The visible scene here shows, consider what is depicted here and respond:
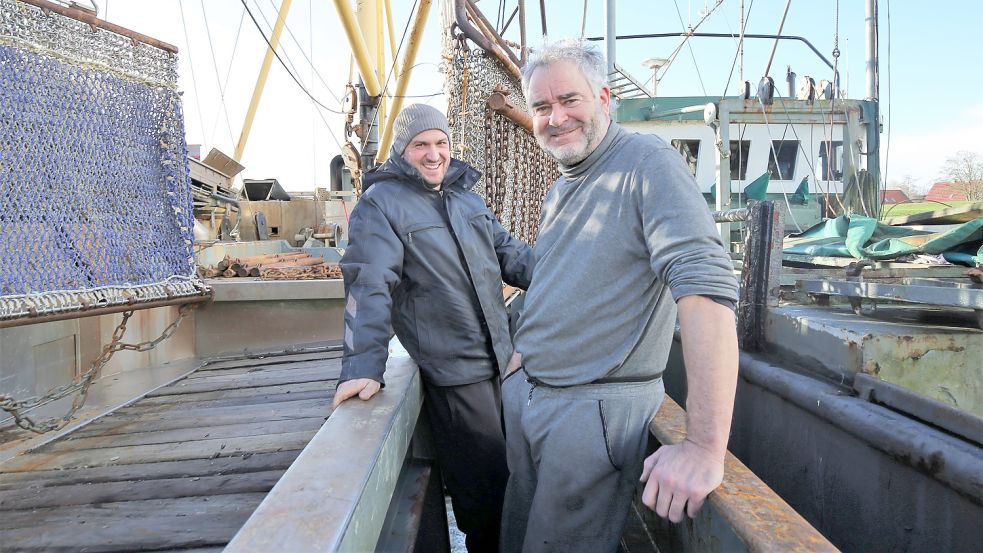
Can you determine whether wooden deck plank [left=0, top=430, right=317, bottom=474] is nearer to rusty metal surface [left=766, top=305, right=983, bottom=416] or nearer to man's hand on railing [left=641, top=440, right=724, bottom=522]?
man's hand on railing [left=641, top=440, right=724, bottom=522]

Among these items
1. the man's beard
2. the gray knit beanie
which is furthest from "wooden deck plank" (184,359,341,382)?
the man's beard

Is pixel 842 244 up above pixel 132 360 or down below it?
above

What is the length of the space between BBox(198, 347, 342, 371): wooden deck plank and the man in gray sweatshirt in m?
3.16

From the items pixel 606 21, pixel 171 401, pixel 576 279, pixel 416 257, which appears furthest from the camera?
pixel 606 21

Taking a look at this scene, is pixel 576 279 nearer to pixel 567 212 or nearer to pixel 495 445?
pixel 567 212

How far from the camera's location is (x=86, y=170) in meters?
3.67

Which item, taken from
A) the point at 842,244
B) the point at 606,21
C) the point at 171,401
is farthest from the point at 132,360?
the point at 606,21

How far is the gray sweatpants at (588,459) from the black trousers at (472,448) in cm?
73

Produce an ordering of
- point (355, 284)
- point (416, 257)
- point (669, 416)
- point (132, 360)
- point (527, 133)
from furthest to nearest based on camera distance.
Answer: point (527, 133)
point (132, 360)
point (416, 257)
point (355, 284)
point (669, 416)

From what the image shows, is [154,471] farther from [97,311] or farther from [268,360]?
[268,360]

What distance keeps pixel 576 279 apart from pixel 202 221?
51.1 feet

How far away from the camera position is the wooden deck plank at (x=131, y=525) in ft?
6.95

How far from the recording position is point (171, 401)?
3883 millimetres

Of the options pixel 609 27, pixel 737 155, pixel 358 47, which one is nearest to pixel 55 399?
pixel 609 27
